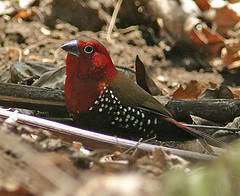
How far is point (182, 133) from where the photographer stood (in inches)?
149

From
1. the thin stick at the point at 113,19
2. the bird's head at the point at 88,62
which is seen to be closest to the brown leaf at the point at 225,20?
the thin stick at the point at 113,19

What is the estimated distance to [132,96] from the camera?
3.77 meters

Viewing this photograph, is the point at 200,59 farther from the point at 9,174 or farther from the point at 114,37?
the point at 9,174

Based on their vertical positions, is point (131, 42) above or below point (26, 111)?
above

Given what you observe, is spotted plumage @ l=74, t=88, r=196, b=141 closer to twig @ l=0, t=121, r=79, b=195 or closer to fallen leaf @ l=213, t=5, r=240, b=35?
twig @ l=0, t=121, r=79, b=195

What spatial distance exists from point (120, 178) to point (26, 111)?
268cm

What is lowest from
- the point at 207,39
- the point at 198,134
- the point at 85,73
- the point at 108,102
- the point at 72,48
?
the point at 198,134

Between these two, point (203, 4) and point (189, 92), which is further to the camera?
point (203, 4)

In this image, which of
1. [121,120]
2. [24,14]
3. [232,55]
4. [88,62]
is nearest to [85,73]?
[88,62]

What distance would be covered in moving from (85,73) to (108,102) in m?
0.18

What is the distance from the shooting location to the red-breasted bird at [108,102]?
3678 mm

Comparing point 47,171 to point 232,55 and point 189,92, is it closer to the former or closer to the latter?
point 189,92

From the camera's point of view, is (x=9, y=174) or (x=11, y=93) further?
(x=11, y=93)

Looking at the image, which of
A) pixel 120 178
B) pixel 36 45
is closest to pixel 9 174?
pixel 120 178
